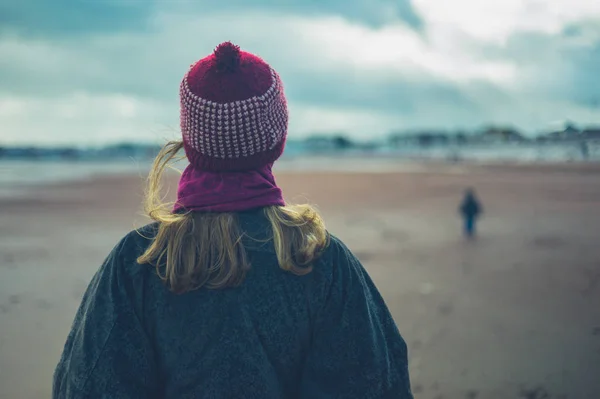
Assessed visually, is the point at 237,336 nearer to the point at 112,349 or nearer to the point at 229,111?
the point at 112,349

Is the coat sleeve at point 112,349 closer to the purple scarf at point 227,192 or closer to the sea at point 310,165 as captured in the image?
the purple scarf at point 227,192

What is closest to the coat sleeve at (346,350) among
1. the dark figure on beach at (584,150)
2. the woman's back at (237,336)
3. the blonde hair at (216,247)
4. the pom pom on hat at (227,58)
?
the woman's back at (237,336)

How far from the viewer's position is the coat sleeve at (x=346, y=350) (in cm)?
162

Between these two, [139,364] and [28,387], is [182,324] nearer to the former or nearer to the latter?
[139,364]

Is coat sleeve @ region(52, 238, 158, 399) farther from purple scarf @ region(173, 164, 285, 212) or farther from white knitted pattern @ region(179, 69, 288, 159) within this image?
white knitted pattern @ region(179, 69, 288, 159)

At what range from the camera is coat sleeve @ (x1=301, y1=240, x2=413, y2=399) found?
1.62m

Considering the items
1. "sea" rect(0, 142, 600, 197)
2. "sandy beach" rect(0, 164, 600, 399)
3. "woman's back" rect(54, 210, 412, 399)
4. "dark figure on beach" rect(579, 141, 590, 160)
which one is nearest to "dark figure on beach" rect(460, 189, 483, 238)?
"sandy beach" rect(0, 164, 600, 399)

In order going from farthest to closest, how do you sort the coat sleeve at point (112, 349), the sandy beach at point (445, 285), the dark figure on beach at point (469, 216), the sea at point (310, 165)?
1. the sea at point (310, 165)
2. the dark figure on beach at point (469, 216)
3. the sandy beach at point (445, 285)
4. the coat sleeve at point (112, 349)

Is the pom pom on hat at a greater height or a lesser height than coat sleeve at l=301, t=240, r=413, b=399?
greater

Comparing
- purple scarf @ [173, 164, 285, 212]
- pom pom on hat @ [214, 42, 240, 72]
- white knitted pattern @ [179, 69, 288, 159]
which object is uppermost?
pom pom on hat @ [214, 42, 240, 72]

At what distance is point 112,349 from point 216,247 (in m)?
0.39

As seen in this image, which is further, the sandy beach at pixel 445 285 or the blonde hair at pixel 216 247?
the sandy beach at pixel 445 285

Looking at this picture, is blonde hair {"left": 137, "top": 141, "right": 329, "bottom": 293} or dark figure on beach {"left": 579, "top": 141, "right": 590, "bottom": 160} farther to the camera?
dark figure on beach {"left": 579, "top": 141, "right": 590, "bottom": 160}

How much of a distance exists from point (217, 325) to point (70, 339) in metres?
0.46
